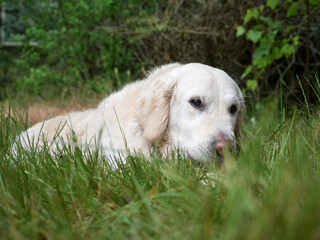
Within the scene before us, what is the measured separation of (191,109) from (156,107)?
288 mm

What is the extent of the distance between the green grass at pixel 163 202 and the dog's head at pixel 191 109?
45cm

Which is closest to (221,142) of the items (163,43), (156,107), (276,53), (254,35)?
(156,107)

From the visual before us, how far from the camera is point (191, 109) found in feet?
9.48

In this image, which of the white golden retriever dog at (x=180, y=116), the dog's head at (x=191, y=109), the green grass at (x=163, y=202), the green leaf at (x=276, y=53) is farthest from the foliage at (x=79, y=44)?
the green grass at (x=163, y=202)

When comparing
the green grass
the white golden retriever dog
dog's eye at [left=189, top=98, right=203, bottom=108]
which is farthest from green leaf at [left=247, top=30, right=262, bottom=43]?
the green grass

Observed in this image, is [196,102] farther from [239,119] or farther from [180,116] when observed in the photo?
[239,119]

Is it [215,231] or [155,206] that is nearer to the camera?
[215,231]

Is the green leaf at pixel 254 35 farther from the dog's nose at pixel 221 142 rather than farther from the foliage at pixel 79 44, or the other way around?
the foliage at pixel 79 44

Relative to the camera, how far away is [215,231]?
1.34m

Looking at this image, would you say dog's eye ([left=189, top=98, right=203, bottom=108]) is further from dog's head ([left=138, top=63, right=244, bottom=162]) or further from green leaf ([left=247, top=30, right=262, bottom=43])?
green leaf ([left=247, top=30, right=262, bottom=43])

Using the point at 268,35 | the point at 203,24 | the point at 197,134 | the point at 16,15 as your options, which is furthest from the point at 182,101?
the point at 16,15

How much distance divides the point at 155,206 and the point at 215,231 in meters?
0.37

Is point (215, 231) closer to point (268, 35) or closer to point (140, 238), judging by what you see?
point (140, 238)

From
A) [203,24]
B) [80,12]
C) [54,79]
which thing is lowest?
[54,79]
